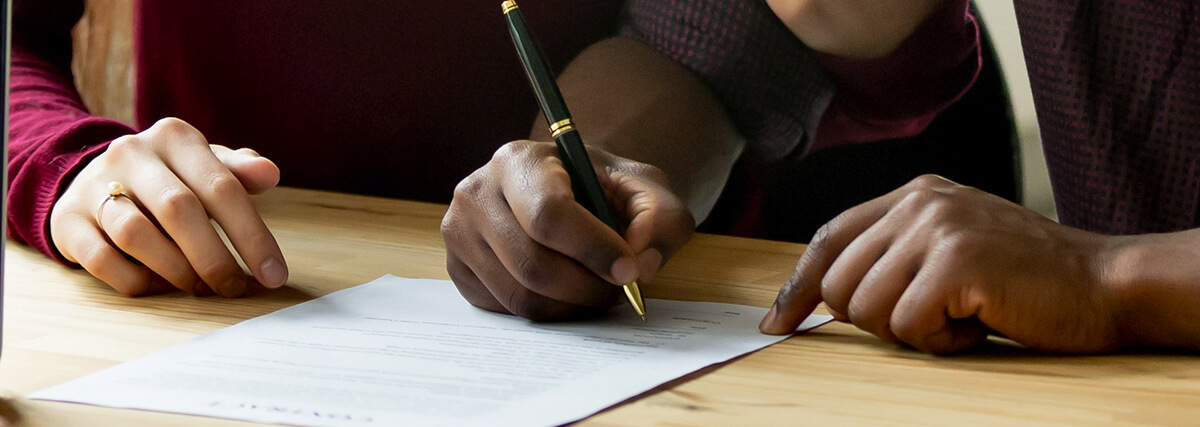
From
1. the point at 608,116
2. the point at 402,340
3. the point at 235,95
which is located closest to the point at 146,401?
the point at 402,340

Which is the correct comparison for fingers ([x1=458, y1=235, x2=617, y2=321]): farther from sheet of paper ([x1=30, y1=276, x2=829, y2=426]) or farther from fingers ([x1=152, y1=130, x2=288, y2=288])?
fingers ([x1=152, y1=130, x2=288, y2=288])

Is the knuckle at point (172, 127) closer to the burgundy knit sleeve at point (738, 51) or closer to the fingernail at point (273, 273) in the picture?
the fingernail at point (273, 273)

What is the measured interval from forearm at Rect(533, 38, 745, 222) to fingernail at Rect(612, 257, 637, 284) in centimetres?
38

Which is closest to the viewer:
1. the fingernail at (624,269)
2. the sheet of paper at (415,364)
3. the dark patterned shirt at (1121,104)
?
the sheet of paper at (415,364)

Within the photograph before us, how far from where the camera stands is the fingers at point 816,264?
46cm

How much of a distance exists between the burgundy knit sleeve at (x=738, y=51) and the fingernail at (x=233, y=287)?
1.72 ft

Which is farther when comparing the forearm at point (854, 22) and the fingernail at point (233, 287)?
the forearm at point (854, 22)

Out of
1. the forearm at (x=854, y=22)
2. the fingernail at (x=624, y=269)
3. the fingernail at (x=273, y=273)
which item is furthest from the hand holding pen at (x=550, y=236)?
the forearm at (x=854, y=22)

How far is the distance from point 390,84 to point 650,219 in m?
0.71

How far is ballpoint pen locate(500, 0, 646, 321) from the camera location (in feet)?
1.59

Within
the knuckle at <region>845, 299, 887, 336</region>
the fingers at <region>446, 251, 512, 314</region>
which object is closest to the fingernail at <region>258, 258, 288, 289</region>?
the fingers at <region>446, 251, 512, 314</region>

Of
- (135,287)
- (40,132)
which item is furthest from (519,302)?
(40,132)

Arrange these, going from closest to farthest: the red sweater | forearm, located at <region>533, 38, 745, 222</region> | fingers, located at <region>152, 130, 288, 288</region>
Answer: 1. fingers, located at <region>152, 130, 288, 288</region>
2. forearm, located at <region>533, 38, 745, 222</region>
3. the red sweater

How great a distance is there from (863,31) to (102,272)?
26.1 inches
